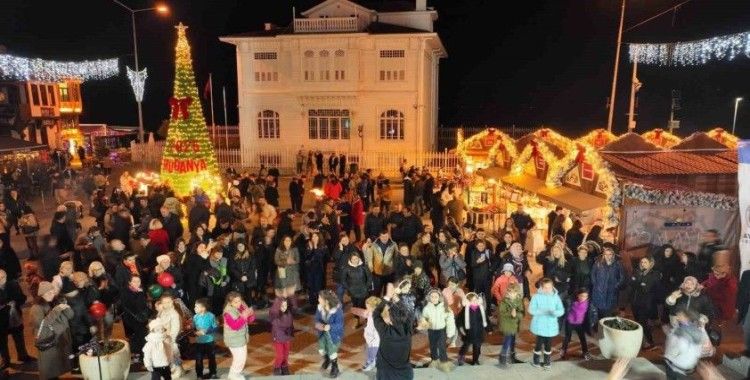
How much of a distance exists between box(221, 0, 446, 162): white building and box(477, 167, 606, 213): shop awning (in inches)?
469

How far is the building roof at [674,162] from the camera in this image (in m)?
11.9

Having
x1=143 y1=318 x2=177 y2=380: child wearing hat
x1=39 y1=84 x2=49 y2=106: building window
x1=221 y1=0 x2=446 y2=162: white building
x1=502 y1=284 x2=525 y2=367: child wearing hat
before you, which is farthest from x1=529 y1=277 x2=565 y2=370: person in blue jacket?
x1=39 y1=84 x2=49 y2=106: building window

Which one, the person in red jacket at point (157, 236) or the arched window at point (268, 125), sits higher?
the arched window at point (268, 125)

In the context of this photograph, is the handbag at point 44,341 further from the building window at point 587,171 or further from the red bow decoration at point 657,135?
the red bow decoration at point 657,135

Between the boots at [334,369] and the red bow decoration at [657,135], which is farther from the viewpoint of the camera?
the red bow decoration at [657,135]

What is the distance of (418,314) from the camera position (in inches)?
310

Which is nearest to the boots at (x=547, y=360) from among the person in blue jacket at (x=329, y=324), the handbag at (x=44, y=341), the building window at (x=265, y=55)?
the person in blue jacket at (x=329, y=324)

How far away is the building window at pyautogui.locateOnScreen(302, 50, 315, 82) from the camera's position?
89.8 ft

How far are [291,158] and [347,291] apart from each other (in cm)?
1932

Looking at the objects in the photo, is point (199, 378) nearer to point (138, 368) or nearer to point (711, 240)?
point (138, 368)

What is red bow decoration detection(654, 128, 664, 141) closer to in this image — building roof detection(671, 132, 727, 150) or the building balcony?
building roof detection(671, 132, 727, 150)

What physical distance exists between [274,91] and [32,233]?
56.6ft

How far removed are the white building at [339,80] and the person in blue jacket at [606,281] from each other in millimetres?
18584

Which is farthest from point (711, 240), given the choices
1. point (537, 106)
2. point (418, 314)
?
point (537, 106)
